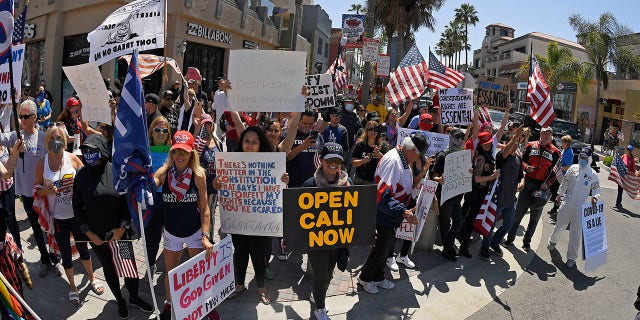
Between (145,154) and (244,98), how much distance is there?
1.92m

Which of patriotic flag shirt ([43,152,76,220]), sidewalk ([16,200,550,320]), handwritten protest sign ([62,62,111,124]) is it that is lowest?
sidewalk ([16,200,550,320])

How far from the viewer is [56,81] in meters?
18.4

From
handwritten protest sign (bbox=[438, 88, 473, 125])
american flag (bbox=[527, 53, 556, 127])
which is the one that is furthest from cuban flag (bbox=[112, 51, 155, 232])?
american flag (bbox=[527, 53, 556, 127])

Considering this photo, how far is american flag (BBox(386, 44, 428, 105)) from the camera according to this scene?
31.1 feet

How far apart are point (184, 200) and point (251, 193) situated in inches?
34.7

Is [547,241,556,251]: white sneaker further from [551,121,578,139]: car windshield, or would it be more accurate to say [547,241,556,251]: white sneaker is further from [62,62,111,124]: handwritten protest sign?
[551,121,578,139]: car windshield

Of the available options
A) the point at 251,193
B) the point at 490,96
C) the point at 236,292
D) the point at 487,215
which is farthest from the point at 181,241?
the point at 490,96

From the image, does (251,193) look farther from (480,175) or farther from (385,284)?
(480,175)

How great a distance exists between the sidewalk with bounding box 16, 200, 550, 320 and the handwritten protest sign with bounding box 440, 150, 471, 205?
1.06 m

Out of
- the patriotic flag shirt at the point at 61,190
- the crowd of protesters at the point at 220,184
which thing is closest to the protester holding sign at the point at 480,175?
the crowd of protesters at the point at 220,184

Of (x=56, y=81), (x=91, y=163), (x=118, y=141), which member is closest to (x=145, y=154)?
(x=118, y=141)

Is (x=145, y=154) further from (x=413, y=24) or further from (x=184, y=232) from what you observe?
(x=413, y=24)

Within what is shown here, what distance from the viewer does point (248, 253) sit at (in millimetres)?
5223

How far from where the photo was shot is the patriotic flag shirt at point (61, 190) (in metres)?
4.76
